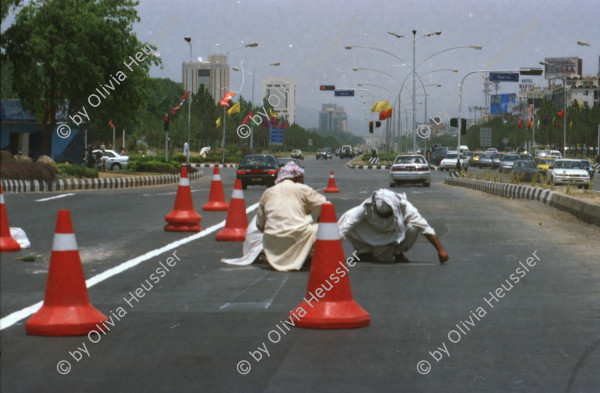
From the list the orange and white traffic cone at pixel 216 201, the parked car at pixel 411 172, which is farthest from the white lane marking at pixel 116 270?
the parked car at pixel 411 172

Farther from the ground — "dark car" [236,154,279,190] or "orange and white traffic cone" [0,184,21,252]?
"dark car" [236,154,279,190]

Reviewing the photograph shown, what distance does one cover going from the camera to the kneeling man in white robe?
10609 mm

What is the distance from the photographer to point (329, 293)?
23.4 ft

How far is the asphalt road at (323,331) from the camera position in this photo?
5551 mm

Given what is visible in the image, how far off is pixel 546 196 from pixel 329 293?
64.1 feet

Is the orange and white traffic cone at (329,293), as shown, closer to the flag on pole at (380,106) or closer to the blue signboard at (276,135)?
the flag on pole at (380,106)

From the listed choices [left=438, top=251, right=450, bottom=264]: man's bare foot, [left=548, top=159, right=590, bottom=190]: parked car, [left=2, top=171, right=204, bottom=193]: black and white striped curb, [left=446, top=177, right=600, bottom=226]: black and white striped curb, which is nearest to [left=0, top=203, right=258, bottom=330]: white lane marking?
[left=438, top=251, right=450, bottom=264]: man's bare foot

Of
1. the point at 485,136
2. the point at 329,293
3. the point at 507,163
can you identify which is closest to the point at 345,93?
the point at 507,163

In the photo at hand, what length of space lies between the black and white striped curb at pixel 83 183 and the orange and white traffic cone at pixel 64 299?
2239 cm

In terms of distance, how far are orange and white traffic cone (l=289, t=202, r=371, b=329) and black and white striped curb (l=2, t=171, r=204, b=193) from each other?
22.5m

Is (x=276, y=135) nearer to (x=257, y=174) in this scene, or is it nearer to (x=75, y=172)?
(x=75, y=172)

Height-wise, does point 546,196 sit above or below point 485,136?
below

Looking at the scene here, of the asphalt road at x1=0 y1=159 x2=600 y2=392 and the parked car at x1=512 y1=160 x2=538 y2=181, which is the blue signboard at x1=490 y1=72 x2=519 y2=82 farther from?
the asphalt road at x1=0 y1=159 x2=600 y2=392

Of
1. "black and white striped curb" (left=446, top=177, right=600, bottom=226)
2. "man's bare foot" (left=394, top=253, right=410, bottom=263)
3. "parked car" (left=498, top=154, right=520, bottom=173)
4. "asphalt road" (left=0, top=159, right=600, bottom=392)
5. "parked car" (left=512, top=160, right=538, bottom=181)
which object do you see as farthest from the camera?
"parked car" (left=498, top=154, right=520, bottom=173)
